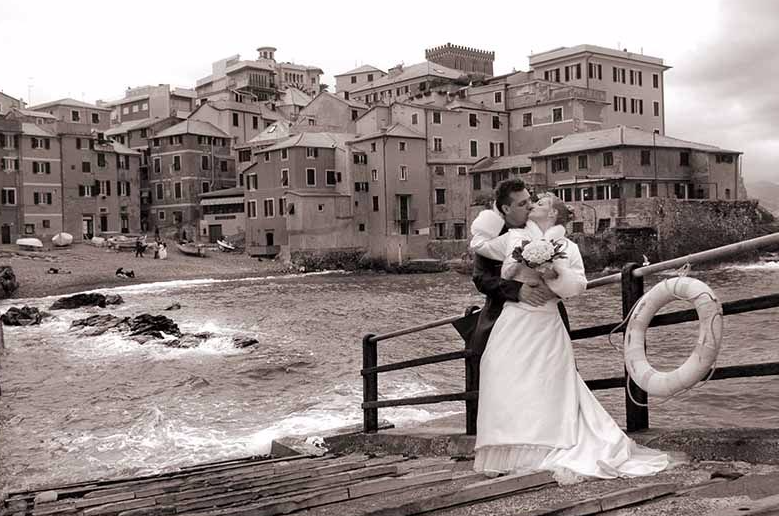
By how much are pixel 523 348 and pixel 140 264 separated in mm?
52035

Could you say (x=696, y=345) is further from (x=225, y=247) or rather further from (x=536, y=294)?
(x=225, y=247)

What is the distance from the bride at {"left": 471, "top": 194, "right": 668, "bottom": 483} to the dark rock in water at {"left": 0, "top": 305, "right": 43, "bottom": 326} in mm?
29347

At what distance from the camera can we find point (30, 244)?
57094mm

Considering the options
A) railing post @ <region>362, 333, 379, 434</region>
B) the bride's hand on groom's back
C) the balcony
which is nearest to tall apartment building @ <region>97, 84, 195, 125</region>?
the balcony

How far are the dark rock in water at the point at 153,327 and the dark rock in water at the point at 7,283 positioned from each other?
17590mm

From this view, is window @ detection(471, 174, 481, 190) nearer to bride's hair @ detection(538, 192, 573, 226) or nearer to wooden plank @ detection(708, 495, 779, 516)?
bride's hair @ detection(538, 192, 573, 226)

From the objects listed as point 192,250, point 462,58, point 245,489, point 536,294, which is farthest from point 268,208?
point 536,294

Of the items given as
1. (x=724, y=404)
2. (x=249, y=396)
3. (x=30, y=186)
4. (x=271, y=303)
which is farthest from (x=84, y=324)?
(x=30, y=186)

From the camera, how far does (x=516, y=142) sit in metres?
68.2

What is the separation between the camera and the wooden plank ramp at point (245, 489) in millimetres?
4672

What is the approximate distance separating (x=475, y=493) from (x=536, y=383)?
1.03 m

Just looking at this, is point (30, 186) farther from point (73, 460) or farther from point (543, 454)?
point (543, 454)

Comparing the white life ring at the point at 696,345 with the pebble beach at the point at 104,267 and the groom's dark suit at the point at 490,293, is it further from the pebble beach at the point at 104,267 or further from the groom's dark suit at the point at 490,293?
the pebble beach at the point at 104,267

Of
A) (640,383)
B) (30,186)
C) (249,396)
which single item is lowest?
(249,396)
